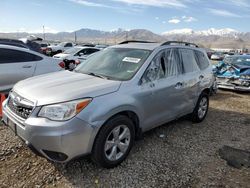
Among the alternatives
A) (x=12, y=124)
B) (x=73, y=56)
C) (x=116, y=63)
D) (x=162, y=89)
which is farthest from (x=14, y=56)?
(x=73, y=56)

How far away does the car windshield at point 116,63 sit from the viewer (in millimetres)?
4120

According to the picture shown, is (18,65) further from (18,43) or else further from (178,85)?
(18,43)

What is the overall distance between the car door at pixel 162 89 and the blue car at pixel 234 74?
555 centimetres

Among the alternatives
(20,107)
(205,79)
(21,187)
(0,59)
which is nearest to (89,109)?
(20,107)

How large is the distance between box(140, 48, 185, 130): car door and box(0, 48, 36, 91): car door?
373 centimetres

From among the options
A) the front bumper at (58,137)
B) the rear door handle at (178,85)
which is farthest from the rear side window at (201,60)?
the front bumper at (58,137)

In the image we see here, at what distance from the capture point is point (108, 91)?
3.52 m

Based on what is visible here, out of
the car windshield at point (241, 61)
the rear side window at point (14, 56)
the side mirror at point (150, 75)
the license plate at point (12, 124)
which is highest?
the side mirror at point (150, 75)

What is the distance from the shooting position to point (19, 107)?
3.46m

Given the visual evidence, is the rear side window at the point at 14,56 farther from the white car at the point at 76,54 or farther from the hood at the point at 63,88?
the white car at the point at 76,54

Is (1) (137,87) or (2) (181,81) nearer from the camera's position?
(1) (137,87)

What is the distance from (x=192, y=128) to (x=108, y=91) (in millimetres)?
2790

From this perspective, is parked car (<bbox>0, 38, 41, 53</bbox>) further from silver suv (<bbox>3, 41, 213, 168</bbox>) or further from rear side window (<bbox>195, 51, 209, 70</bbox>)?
rear side window (<bbox>195, 51, 209, 70</bbox>)

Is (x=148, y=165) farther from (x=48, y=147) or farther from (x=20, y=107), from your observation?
(x=20, y=107)
